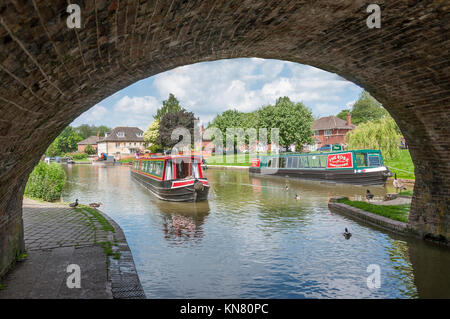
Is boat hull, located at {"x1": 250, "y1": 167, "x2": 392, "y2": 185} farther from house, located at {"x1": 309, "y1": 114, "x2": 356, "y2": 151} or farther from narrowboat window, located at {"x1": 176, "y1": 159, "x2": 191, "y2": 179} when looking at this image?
house, located at {"x1": 309, "y1": 114, "x2": 356, "y2": 151}

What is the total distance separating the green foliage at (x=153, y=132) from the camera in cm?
6265

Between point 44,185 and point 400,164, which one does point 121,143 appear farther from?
point 44,185

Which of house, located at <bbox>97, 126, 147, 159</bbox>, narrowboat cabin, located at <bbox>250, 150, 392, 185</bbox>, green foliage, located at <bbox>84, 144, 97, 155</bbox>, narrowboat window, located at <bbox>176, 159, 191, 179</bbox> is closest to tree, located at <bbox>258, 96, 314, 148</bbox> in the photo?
narrowboat cabin, located at <bbox>250, 150, 392, 185</bbox>

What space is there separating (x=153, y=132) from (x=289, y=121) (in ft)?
99.4

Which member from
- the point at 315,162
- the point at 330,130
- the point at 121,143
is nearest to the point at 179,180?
the point at 315,162

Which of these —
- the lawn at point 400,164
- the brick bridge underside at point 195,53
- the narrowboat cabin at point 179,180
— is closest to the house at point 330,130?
the lawn at point 400,164

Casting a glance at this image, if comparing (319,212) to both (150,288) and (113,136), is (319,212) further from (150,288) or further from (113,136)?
(113,136)

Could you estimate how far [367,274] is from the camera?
6215mm

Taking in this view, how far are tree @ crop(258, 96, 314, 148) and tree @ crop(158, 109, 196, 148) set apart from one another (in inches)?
611

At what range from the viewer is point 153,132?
2478 inches

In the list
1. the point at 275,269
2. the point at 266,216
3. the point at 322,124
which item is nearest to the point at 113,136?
the point at 322,124

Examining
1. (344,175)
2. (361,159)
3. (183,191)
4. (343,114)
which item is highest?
(343,114)
